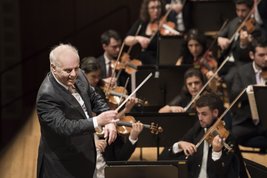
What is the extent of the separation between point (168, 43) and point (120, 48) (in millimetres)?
447

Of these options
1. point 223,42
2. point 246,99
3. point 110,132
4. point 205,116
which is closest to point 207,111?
point 205,116

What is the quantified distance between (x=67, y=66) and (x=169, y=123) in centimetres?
133

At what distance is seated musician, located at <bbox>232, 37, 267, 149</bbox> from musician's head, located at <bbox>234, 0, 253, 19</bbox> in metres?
0.69

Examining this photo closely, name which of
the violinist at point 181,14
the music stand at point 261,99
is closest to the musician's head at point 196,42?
the violinist at point 181,14

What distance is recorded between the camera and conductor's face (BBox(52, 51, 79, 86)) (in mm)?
3301

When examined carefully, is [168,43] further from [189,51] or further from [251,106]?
[251,106]

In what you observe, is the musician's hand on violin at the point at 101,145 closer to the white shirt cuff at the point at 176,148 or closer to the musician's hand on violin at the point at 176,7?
the white shirt cuff at the point at 176,148

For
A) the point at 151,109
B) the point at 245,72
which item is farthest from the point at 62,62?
the point at 245,72

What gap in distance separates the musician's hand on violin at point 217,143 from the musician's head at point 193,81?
1030mm

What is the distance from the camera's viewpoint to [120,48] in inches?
244

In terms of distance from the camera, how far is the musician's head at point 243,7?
20.1 feet

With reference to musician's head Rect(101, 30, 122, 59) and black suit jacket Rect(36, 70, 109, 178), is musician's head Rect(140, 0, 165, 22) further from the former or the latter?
black suit jacket Rect(36, 70, 109, 178)

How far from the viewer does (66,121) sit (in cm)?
327

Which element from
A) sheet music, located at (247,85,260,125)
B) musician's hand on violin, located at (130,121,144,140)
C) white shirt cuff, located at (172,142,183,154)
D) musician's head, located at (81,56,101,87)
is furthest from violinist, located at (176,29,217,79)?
musician's hand on violin, located at (130,121,144,140)
